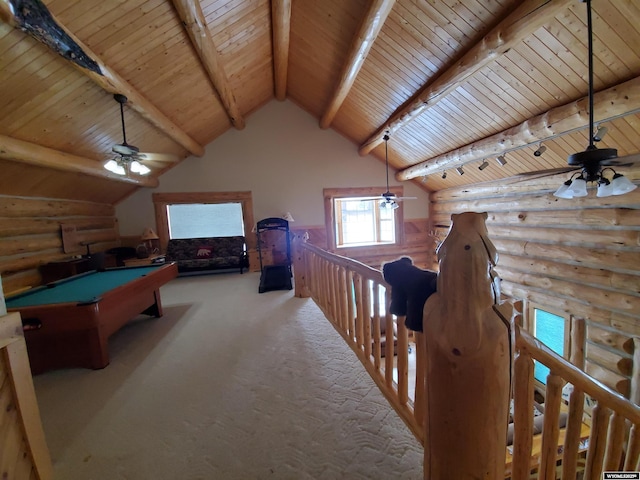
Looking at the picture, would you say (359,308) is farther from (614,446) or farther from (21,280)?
(21,280)

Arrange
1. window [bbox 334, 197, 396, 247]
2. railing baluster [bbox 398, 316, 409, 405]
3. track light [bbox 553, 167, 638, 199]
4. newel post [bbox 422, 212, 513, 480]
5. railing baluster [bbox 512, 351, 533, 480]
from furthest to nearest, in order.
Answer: window [bbox 334, 197, 396, 247]
track light [bbox 553, 167, 638, 199]
railing baluster [bbox 398, 316, 409, 405]
railing baluster [bbox 512, 351, 533, 480]
newel post [bbox 422, 212, 513, 480]

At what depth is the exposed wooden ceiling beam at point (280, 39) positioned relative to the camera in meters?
3.29

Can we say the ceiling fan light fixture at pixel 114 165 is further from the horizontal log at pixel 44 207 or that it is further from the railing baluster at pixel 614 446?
the railing baluster at pixel 614 446

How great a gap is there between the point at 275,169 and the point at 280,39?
3092 mm

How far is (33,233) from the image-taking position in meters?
Result: 4.03

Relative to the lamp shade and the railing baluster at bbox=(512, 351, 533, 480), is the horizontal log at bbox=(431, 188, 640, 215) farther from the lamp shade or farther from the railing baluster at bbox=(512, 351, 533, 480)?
the lamp shade

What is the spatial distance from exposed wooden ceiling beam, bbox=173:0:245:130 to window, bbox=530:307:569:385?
6.30 m

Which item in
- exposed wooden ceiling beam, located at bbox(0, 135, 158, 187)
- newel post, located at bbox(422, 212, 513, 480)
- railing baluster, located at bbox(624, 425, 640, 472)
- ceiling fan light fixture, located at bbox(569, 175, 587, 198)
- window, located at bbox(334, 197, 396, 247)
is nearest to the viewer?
newel post, located at bbox(422, 212, 513, 480)

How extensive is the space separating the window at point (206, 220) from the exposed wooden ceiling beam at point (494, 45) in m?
5.07

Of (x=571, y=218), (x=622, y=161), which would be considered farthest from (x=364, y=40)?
(x=571, y=218)

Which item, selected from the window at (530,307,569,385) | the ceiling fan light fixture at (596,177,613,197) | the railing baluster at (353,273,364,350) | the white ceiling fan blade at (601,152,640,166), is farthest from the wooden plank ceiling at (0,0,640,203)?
the railing baluster at (353,273,364,350)

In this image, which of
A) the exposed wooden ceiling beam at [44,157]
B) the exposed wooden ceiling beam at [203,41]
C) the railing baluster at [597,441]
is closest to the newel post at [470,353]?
the railing baluster at [597,441]

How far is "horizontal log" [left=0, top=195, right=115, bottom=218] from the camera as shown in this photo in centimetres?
364

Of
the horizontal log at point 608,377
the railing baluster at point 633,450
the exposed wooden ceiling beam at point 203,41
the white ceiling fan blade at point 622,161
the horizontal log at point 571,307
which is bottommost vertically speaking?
the horizontal log at point 608,377
